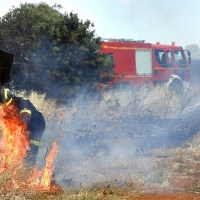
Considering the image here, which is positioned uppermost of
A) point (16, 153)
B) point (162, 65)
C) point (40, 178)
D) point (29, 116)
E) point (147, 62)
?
point (147, 62)

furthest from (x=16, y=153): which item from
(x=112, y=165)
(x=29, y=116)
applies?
(x=112, y=165)

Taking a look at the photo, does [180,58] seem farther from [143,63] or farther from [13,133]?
[13,133]

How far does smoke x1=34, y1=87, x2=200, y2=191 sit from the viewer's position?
25.0 ft

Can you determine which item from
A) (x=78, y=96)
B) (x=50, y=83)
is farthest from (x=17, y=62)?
(x=78, y=96)

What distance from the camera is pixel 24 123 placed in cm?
661

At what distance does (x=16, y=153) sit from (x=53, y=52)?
25.4 feet

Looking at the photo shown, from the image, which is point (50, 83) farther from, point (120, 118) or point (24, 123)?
point (24, 123)

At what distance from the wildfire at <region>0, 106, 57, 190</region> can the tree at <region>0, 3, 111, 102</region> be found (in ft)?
22.8

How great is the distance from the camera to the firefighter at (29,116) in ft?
21.3

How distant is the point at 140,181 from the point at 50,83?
7.34m

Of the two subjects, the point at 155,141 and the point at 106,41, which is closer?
the point at 155,141

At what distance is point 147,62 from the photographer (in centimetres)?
1809

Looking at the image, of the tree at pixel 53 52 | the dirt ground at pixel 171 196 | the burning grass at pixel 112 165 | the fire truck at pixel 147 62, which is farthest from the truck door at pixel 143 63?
the dirt ground at pixel 171 196

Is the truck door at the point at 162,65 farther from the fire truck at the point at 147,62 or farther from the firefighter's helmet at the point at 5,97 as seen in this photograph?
the firefighter's helmet at the point at 5,97
